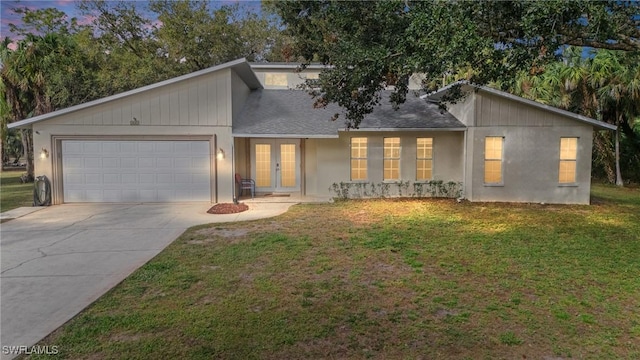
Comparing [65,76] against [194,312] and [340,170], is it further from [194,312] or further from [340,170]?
[194,312]

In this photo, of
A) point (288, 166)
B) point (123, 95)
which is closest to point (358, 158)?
point (288, 166)

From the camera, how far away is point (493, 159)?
1359 cm

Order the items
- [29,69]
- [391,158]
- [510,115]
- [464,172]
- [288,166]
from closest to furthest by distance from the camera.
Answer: [510,115]
[464,172]
[391,158]
[288,166]
[29,69]

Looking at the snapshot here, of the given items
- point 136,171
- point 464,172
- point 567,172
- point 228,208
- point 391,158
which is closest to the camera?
point 228,208

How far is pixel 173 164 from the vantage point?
13.2 m

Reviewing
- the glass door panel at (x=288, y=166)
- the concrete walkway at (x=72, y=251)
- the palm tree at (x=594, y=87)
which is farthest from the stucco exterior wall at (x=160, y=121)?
the palm tree at (x=594, y=87)

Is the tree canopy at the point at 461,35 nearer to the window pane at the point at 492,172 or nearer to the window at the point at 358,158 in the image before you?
the window at the point at 358,158

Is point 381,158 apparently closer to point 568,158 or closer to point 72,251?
point 568,158

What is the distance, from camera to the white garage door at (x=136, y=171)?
13.0 metres

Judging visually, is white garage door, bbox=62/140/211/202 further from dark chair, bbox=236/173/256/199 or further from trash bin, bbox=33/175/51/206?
dark chair, bbox=236/173/256/199

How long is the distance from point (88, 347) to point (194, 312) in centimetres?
113

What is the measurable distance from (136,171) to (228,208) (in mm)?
3850

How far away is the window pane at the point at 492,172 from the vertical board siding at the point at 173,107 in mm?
9012

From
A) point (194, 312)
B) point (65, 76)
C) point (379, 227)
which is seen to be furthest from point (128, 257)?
point (65, 76)
